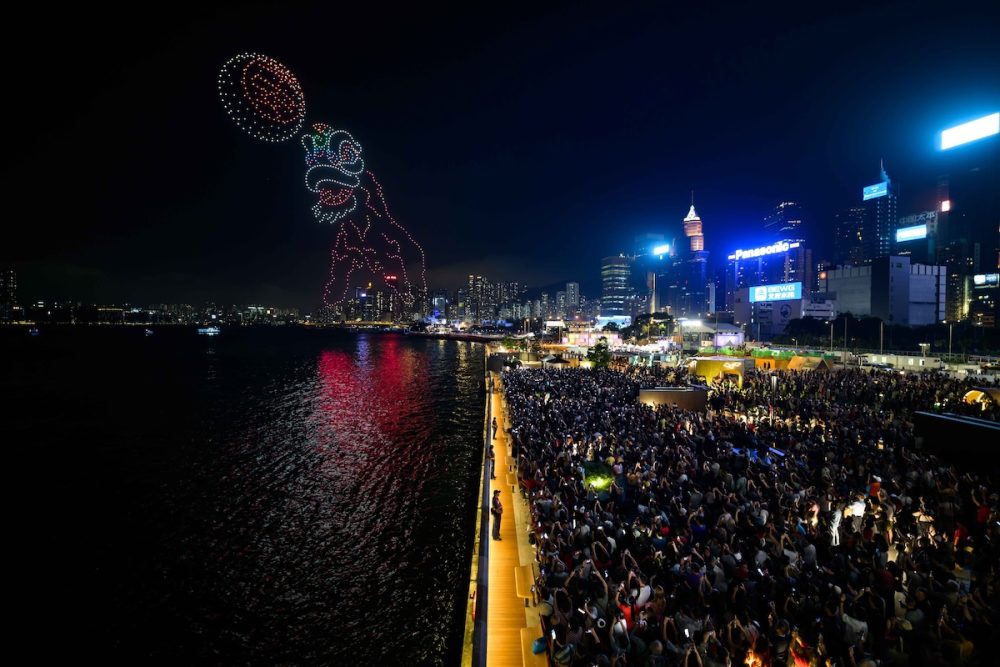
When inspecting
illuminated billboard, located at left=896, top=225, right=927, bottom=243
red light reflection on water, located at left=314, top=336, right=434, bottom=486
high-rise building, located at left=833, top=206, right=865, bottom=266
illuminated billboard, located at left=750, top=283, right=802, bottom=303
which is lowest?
red light reflection on water, located at left=314, top=336, right=434, bottom=486

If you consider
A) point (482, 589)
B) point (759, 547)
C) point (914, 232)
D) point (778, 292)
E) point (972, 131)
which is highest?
point (972, 131)

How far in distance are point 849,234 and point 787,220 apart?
75.2 feet

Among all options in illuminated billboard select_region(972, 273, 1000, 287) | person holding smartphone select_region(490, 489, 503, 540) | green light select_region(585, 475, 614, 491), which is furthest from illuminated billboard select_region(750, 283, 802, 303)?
person holding smartphone select_region(490, 489, 503, 540)

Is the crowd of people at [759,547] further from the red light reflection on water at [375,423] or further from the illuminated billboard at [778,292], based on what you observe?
the illuminated billboard at [778,292]

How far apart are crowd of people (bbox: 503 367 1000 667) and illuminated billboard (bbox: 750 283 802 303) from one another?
6294cm

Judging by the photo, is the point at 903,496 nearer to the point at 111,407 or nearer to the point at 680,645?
the point at 680,645

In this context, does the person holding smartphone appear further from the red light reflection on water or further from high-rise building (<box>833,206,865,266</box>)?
high-rise building (<box>833,206,865,266</box>)

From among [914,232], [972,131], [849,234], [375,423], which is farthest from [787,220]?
[375,423]

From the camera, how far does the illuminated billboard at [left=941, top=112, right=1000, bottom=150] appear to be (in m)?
44.2

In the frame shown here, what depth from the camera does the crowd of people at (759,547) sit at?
5516mm

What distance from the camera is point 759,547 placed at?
7363mm

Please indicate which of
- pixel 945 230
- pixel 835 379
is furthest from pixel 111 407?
pixel 945 230

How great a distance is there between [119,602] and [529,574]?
9633mm

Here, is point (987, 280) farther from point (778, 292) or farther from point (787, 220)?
point (787, 220)
